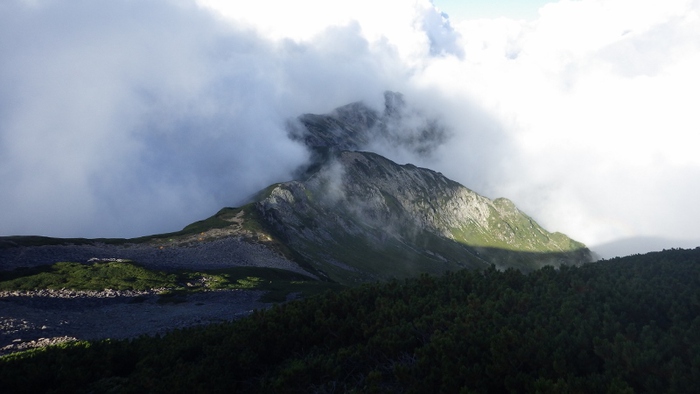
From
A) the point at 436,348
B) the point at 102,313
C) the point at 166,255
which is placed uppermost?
the point at 166,255

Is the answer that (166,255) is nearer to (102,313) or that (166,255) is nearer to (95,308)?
(95,308)

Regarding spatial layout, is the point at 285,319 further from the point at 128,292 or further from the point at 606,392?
the point at 128,292

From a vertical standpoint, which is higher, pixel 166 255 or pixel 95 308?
pixel 166 255

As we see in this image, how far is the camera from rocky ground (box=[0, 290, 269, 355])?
4384cm

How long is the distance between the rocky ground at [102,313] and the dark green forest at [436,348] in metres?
21.8

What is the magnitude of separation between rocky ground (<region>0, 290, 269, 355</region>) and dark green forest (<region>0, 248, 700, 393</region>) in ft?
71.6

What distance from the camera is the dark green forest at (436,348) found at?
1662cm

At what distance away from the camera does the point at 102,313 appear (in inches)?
2181

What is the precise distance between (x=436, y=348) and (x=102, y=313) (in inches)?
1975

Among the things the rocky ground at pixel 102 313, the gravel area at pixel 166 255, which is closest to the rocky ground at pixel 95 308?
the rocky ground at pixel 102 313

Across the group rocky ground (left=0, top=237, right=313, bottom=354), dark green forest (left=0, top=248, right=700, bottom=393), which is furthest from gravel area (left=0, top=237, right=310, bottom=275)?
dark green forest (left=0, top=248, right=700, bottom=393)

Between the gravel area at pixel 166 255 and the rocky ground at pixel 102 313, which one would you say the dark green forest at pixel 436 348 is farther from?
the gravel area at pixel 166 255

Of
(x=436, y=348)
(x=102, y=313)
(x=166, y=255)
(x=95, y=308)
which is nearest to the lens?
(x=436, y=348)

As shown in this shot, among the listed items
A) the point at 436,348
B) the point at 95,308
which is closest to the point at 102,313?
the point at 95,308
